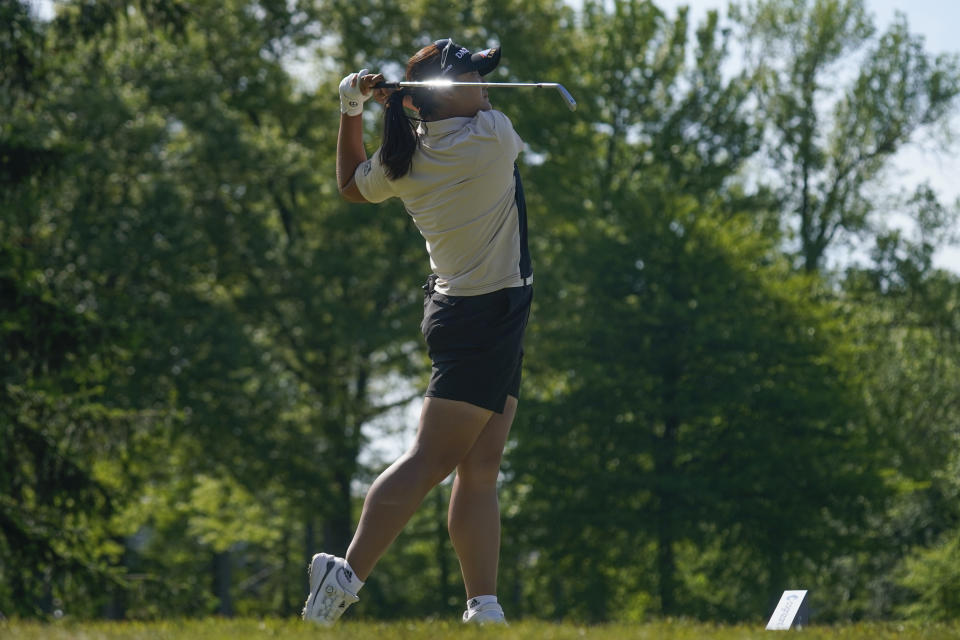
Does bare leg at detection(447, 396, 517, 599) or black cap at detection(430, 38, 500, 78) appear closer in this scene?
black cap at detection(430, 38, 500, 78)

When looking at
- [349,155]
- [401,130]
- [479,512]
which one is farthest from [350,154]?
[479,512]

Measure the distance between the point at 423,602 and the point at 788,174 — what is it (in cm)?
1506

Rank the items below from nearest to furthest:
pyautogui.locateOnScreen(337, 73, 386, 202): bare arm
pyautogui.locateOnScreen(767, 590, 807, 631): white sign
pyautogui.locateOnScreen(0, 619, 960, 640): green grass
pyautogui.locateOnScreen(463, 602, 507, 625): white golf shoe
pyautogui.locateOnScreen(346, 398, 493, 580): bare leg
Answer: pyautogui.locateOnScreen(0, 619, 960, 640): green grass < pyautogui.locateOnScreen(346, 398, 493, 580): bare leg < pyautogui.locateOnScreen(463, 602, 507, 625): white golf shoe < pyautogui.locateOnScreen(337, 73, 386, 202): bare arm < pyautogui.locateOnScreen(767, 590, 807, 631): white sign

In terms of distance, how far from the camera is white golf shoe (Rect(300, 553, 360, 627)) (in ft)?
14.1

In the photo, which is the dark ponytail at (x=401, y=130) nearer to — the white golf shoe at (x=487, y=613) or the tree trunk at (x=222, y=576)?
the white golf shoe at (x=487, y=613)

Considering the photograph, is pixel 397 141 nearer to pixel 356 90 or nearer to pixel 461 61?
pixel 356 90

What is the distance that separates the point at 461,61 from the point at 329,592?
6.32ft

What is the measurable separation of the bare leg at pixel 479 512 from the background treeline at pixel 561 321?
48.7ft

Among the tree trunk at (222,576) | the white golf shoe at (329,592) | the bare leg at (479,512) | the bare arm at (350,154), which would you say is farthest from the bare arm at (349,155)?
the tree trunk at (222,576)

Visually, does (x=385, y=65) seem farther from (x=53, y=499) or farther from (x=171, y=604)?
(x=53, y=499)

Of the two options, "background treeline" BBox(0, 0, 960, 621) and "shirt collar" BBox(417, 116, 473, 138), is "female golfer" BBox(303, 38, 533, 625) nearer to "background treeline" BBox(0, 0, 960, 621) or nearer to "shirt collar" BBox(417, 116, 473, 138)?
"shirt collar" BBox(417, 116, 473, 138)

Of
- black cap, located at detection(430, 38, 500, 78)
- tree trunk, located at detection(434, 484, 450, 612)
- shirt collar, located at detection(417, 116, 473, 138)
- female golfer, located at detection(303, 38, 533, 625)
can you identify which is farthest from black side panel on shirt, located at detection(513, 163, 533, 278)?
tree trunk, located at detection(434, 484, 450, 612)

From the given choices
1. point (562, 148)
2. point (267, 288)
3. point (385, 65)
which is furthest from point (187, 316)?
point (562, 148)

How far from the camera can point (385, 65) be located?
2688cm
